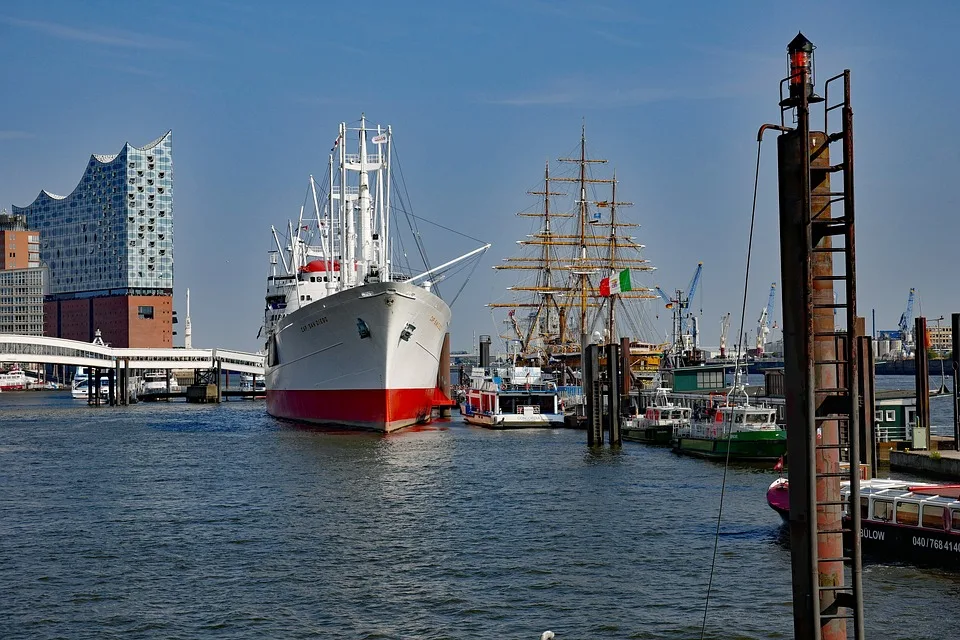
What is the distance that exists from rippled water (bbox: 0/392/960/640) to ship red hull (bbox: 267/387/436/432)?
13544mm

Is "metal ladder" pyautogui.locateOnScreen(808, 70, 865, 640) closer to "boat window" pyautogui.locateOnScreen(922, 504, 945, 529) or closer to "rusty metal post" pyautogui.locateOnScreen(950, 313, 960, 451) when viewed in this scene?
"boat window" pyautogui.locateOnScreen(922, 504, 945, 529)

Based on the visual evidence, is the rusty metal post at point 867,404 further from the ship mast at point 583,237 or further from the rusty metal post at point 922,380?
the ship mast at point 583,237

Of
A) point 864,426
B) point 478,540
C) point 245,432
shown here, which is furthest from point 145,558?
point 245,432

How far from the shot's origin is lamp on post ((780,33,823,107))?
1141 centimetres

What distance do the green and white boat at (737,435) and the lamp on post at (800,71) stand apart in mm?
33442

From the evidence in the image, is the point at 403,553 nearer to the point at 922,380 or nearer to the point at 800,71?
the point at 800,71

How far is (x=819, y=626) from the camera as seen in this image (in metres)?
11.3

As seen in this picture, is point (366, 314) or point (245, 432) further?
point (245, 432)

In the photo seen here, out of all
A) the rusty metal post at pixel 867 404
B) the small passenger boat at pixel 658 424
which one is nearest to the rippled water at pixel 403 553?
the rusty metal post at pixel 867 404

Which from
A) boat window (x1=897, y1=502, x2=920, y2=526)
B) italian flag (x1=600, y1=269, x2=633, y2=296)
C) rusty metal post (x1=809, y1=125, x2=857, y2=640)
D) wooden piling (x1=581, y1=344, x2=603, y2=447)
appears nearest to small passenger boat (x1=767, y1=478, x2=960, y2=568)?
boat window (x1=897, y1=502, x2=920, y2=526)

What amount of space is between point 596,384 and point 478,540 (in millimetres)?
26969

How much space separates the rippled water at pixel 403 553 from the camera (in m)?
21.4

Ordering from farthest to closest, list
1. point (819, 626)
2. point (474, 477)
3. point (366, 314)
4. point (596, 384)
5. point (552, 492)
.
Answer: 1. point (366, 314)
2. point (596, 384)
3. point (474, 477)
4. point (552, 492)
5. point (819, 626)

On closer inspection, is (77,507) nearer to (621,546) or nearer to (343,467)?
(343,467)
